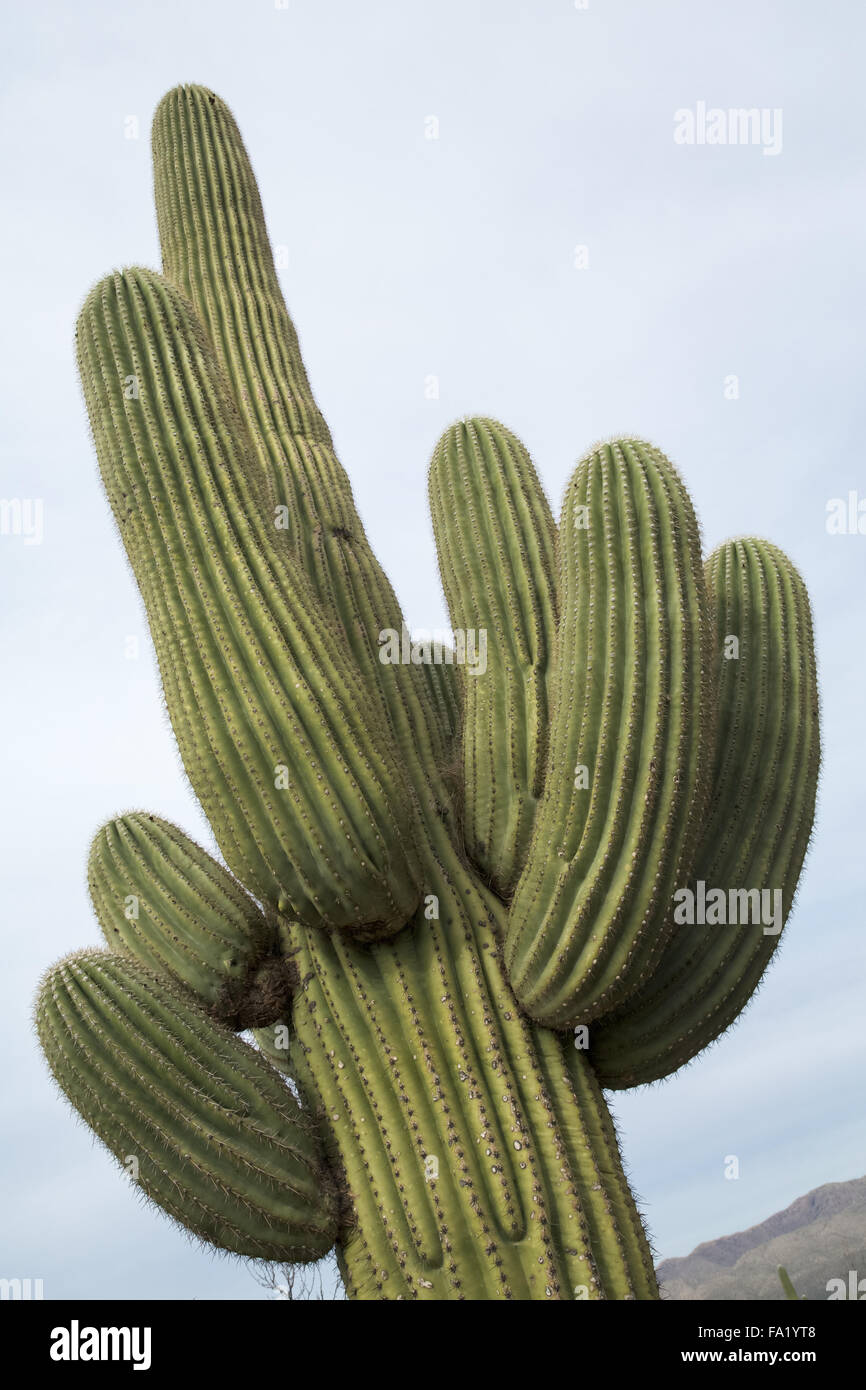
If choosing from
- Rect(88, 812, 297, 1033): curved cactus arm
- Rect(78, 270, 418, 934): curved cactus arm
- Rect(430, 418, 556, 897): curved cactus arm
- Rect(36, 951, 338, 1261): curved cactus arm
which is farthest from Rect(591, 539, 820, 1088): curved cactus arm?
Rect(88, 812, 297, 1033): curved cactus arm

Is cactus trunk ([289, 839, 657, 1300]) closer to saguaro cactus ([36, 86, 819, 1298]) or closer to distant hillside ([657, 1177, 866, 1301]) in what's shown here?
saguaro cactus ([36, 86, 819, 1298])

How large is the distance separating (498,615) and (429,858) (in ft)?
3.77

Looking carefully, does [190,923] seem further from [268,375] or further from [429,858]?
[268,375]

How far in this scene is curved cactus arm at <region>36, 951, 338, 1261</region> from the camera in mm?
4254

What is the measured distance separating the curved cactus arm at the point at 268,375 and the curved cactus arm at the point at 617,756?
3.17ft

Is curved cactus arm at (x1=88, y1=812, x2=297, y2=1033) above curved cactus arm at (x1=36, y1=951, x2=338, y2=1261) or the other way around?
above

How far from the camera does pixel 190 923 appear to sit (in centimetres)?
530

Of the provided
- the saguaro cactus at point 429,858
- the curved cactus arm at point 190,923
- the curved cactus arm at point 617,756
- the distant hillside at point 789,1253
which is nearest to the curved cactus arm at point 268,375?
the saguaro cactus at point 429,858

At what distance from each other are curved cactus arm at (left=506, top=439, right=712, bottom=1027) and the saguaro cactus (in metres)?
0.01

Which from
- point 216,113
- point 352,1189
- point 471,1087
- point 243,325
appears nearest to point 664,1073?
point 471,1087

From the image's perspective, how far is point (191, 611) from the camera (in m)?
4.85

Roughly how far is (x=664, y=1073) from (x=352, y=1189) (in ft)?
4.75
